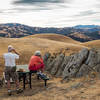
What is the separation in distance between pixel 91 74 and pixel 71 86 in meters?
2.10

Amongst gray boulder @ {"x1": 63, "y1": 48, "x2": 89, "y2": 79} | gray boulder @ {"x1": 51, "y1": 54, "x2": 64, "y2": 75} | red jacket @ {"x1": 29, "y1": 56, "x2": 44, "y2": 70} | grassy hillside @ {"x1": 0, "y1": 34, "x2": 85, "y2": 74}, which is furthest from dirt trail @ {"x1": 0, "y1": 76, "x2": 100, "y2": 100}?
grassy hillside @ {"x1": 0, "y1": 34, "x2": 85, "y2": 74}

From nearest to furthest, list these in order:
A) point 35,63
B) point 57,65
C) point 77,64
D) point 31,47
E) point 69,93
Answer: point 69,93
point 35,63
point 77,64
point 57,65
point 31,47

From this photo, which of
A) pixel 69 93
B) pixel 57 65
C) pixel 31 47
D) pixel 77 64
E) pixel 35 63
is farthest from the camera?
pixel 31 47

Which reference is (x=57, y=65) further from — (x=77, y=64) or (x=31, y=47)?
(x=31, y=47)

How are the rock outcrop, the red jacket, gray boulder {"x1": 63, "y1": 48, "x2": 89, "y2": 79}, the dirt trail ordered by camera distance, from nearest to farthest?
1. the dirt trail
2. the red jacket
3. the rock outcrop
4. gray boulder {"x1": 63, "y1": 48, "x2": 89, "y2": 79}

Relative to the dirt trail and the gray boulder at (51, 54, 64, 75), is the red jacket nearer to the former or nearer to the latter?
the dirt trail

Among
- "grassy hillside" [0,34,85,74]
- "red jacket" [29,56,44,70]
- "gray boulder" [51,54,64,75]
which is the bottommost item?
"grassy hillside" [0,34,85,74]

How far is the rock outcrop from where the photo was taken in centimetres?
1270

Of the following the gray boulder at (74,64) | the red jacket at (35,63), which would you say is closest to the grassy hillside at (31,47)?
the gray boulder at (74,64)

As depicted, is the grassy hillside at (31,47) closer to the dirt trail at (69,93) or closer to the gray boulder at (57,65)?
the gray boulder at (57,65)

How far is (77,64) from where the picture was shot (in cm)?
1352

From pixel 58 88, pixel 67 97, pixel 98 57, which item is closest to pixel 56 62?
pixel 98 57

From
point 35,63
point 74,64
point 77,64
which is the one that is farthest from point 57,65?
point 35,63

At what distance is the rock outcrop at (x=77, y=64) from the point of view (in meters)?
12.7
